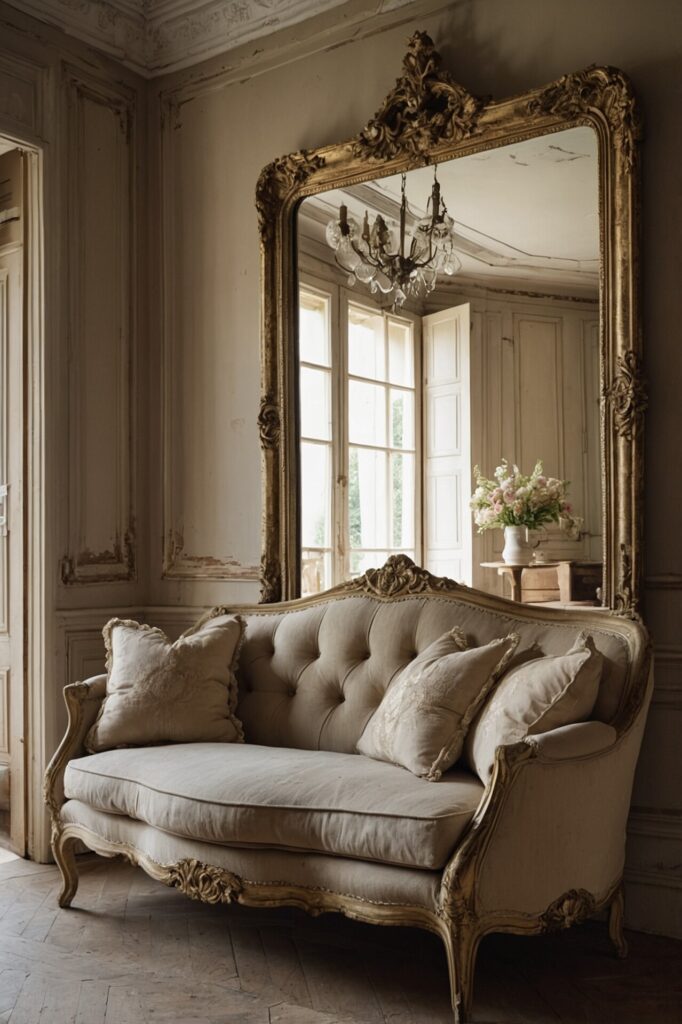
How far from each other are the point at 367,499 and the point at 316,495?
9.5 inches

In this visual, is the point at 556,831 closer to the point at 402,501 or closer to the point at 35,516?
the point at 402,501

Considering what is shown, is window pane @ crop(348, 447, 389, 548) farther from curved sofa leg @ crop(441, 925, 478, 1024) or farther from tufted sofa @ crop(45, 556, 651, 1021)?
curved sofa leg @ crop(441, 925, 478, 1024)

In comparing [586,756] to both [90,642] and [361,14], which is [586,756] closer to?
[90,642]

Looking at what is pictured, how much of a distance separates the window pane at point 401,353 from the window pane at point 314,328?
28 centimetres

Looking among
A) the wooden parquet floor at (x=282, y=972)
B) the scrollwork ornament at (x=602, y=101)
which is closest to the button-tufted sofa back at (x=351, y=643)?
the wooden parquet floor at (x=282, y=972)

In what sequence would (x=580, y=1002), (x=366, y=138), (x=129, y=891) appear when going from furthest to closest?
(x=366, y=138) < (x=129, y=891) < (x=580, y=1002)

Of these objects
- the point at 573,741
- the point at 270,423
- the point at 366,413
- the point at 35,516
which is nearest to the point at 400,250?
the point at 366,413

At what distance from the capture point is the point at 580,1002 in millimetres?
2508

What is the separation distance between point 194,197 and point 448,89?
1269mm

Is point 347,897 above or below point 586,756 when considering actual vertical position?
below

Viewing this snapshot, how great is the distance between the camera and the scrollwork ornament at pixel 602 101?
3.08 m

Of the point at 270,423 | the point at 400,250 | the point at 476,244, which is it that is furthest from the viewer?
the point at 270,423

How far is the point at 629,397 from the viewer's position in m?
3.08

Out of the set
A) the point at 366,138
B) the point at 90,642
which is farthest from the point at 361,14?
the point at 90,642
